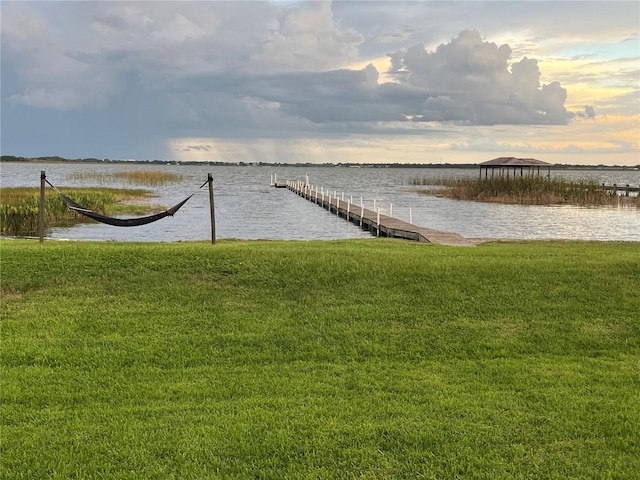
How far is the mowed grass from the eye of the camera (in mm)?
3793

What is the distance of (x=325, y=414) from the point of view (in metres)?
4.36

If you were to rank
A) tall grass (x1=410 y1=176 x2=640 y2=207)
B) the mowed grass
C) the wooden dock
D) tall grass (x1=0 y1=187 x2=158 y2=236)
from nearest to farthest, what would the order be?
the mowed grass, the wooden dock, tall grass (x1=0 y1=187 x2=158 y2=236), tall grass (x1=410 y1=176 x2=640 y2=207)

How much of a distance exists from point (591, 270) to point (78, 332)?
6.71 meters

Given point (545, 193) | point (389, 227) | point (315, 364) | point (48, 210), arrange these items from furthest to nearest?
point (545, 193)
point (48, 210)
point (389, 227)
point (315, 364)

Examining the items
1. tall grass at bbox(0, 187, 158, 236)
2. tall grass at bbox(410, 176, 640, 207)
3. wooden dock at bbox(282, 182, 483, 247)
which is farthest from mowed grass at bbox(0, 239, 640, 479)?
tall grass at bbox(410, 176, 640, 207)

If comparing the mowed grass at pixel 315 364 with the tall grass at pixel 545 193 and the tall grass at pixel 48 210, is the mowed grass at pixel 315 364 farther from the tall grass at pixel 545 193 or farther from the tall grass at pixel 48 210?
the tall grass at pixel 545 193

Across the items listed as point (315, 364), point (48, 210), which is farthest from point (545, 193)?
point (315, 364)

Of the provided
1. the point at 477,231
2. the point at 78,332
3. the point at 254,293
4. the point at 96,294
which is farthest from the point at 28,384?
the point at 477,231

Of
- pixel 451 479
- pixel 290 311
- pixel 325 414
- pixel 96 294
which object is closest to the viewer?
pixel 451 479

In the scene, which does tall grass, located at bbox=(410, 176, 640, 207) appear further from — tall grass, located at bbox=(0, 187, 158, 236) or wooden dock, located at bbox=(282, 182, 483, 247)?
tall grass, located at bbox=(0, 187, 158, 236)

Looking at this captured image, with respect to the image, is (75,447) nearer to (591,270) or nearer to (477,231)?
(591,270)

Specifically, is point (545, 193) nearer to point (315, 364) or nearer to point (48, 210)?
point (48, 210)

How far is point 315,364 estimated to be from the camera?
215 inches

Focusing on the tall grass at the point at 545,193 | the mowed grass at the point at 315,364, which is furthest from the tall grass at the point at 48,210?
the tall grass at the point at 545,193
